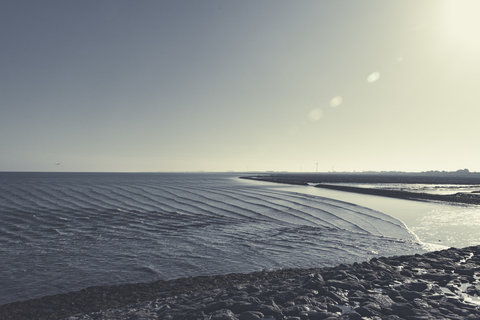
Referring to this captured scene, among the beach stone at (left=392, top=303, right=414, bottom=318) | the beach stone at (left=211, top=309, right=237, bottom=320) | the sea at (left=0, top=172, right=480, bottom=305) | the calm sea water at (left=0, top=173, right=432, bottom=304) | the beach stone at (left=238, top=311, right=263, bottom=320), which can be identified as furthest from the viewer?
the sea at (left=0, top=172, right=480, bottom=305)

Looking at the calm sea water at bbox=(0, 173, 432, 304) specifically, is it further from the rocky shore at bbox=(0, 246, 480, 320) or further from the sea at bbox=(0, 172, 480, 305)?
the rocky shore at bbox=(0, 246, 480, 320)

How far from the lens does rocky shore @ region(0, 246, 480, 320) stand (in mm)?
7238

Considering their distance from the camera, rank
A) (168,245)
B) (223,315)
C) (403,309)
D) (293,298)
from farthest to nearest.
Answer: (168,245)
(293,298)
(403,309)
(223,315)

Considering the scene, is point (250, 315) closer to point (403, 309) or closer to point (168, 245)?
point (403, 309)

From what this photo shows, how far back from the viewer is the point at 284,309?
7.37 meters

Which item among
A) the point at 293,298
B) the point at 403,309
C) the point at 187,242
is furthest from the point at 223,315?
the point at 187,242

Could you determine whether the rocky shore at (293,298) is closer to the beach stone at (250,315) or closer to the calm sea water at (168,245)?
the beach stone at (250,315)

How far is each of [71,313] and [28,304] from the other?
1849mm

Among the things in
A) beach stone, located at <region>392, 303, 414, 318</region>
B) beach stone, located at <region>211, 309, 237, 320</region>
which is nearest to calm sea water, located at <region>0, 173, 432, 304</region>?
beach stone, located at <region>211, 309, 237, 320</region>

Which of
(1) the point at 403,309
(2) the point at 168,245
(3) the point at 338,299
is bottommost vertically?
(2) the point at 168,245

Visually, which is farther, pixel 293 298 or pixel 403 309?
pixel 293 298

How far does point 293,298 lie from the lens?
810 centimetres

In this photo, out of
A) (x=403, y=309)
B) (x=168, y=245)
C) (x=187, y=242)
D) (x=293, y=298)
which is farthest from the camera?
(x=187, y=242)

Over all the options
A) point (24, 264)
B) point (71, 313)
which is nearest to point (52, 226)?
point (24, 264)
